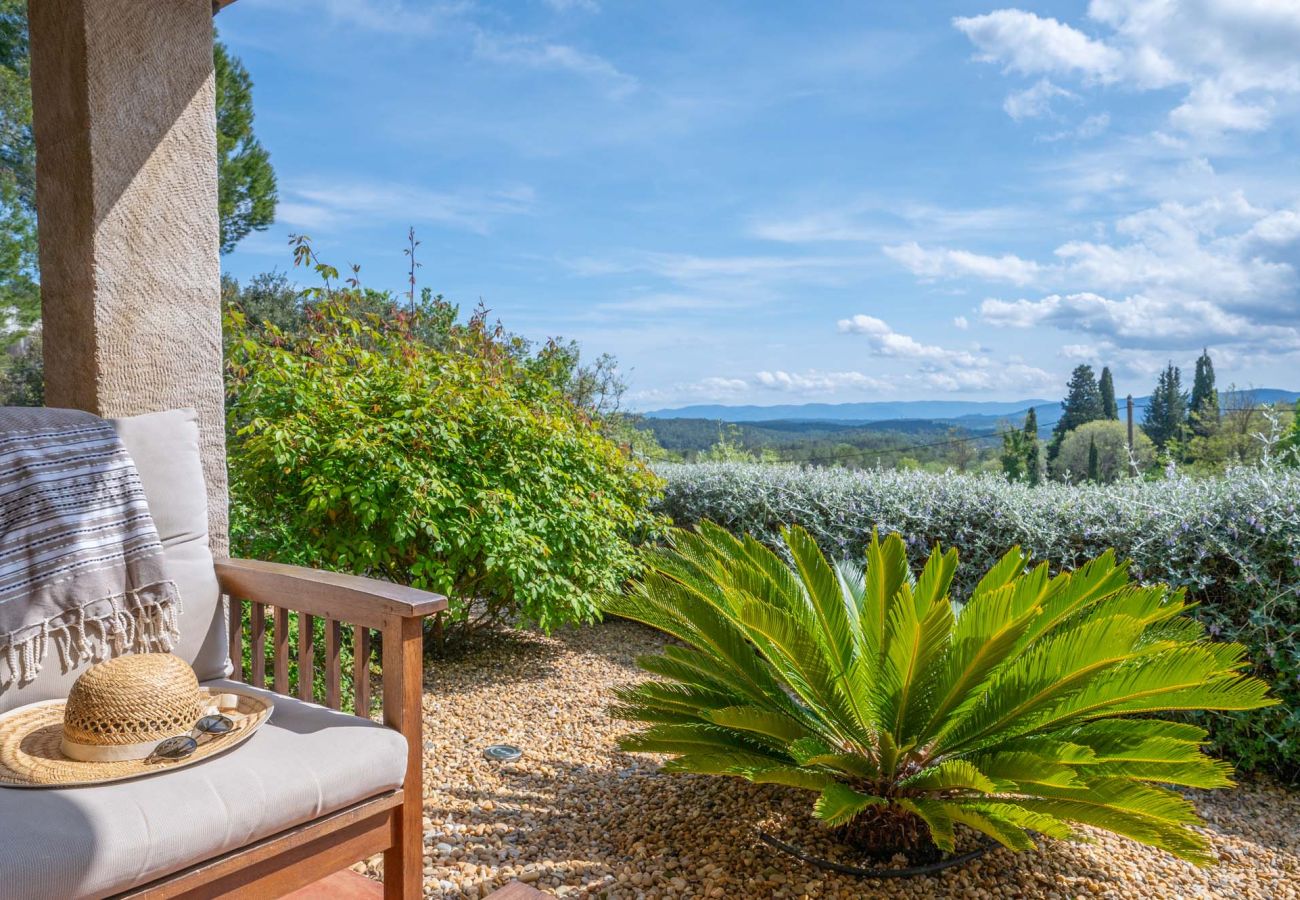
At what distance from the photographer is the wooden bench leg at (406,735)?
4.97 feet

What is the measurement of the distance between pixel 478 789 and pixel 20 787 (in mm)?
1413

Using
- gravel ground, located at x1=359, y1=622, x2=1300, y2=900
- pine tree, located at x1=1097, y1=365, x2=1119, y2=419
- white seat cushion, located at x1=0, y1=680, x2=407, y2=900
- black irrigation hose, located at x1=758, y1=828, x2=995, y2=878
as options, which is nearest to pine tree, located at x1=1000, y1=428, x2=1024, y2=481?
pine tree, located at x1=1097, y1=365, x2=1119, y2=419

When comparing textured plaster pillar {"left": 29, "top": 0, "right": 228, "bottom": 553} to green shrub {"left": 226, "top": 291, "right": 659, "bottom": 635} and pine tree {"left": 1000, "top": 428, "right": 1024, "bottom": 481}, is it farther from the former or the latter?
pine tree {"left": 1000, "top": 428, "right": 1024, "bottom": 481}

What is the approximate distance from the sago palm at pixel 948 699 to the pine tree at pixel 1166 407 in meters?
23.1

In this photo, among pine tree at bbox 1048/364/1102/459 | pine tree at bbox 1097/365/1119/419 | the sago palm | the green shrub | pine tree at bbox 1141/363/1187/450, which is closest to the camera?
the sago palm

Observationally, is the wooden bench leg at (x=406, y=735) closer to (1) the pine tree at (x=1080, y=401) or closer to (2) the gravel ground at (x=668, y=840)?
(2) the gravel ground at (x=668, y=840)

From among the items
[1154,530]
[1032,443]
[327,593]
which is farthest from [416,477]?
[1032,443]

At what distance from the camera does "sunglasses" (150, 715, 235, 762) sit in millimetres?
1254

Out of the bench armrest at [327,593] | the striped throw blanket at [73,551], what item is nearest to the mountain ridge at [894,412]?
the bench armrest at [327,593]

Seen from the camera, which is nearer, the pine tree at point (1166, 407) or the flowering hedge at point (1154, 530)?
the flowering hedge at point (1154, 530)

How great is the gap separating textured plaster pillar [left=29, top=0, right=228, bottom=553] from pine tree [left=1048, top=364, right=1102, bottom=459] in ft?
86.0

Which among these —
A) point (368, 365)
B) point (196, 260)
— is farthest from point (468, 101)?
point (196, 260)

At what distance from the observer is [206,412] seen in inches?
85.4

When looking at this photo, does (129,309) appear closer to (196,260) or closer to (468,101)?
(196,260)
